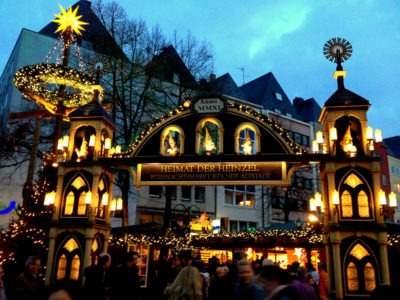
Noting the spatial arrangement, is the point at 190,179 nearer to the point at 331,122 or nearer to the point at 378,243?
the point at 331,122

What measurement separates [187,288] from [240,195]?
111 feet

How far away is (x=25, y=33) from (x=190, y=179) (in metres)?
24.1

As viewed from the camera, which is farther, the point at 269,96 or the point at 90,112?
the point at 269,96

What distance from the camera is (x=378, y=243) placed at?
10.3 metres

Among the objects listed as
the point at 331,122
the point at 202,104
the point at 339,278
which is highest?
the point at 202,104

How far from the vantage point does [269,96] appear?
45469mm

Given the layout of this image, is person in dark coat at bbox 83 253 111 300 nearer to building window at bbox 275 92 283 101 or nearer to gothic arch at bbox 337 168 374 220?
gothic arch at bbox 337 168 374 220

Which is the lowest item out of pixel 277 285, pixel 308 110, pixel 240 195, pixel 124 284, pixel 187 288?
pixel 124 284

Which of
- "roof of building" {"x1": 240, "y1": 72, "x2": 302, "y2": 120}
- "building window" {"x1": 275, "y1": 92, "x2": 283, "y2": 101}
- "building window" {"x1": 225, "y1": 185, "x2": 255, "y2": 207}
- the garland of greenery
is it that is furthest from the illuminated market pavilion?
"building window" {"x1": 275, "y1": 92, "x2": 283, "y2": 101}

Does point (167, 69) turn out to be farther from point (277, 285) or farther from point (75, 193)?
point (277, 285)

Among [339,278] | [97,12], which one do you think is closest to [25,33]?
[97,12]

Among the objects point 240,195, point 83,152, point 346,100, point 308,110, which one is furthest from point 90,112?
point 308,110

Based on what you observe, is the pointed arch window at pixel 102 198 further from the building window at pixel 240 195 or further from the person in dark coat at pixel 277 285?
the building window at pixel 240 195

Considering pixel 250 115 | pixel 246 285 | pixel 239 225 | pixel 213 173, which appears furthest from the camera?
pixel 239 225
